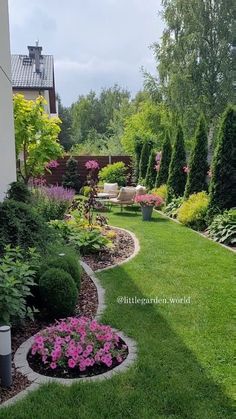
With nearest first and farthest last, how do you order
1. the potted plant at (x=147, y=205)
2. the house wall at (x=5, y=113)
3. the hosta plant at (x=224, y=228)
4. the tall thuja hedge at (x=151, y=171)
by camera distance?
the house wall at (x=5, y=113), the hosta plant at (x=224, y=228), the potted plant at (x=147, y=205), the tall thuja hedge at (x=151, y=171)

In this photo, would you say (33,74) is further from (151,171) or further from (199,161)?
(199,161)

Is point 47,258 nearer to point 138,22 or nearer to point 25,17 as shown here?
point 25,17

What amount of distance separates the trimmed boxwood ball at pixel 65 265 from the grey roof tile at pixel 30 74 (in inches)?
671

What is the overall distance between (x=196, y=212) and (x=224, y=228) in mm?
1362

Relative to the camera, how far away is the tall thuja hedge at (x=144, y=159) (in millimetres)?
15578

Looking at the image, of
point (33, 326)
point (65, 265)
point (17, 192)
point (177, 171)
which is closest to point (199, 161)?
point (177, 171)

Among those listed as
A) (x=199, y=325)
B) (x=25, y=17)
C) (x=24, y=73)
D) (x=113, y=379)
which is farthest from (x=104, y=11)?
(x=24, y=73)

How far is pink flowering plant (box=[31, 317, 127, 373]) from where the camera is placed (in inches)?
107

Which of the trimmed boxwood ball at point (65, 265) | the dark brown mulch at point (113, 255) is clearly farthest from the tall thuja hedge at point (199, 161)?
the trimmed boxwood ball at point (65, 265)

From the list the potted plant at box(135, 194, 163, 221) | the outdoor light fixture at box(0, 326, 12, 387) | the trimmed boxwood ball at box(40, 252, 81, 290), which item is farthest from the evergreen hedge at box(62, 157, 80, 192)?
the outdoor light fixture at box(0, 326, 12, 387)

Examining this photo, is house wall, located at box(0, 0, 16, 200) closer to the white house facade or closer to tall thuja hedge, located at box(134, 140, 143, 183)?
tall thuja hedge, located at box(134, 140, 143, 183)

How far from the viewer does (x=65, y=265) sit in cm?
391

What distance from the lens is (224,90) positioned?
17250 mm

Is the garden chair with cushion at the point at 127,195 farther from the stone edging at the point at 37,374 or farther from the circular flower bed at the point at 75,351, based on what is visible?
the circular flower bed at the point at 75,351
